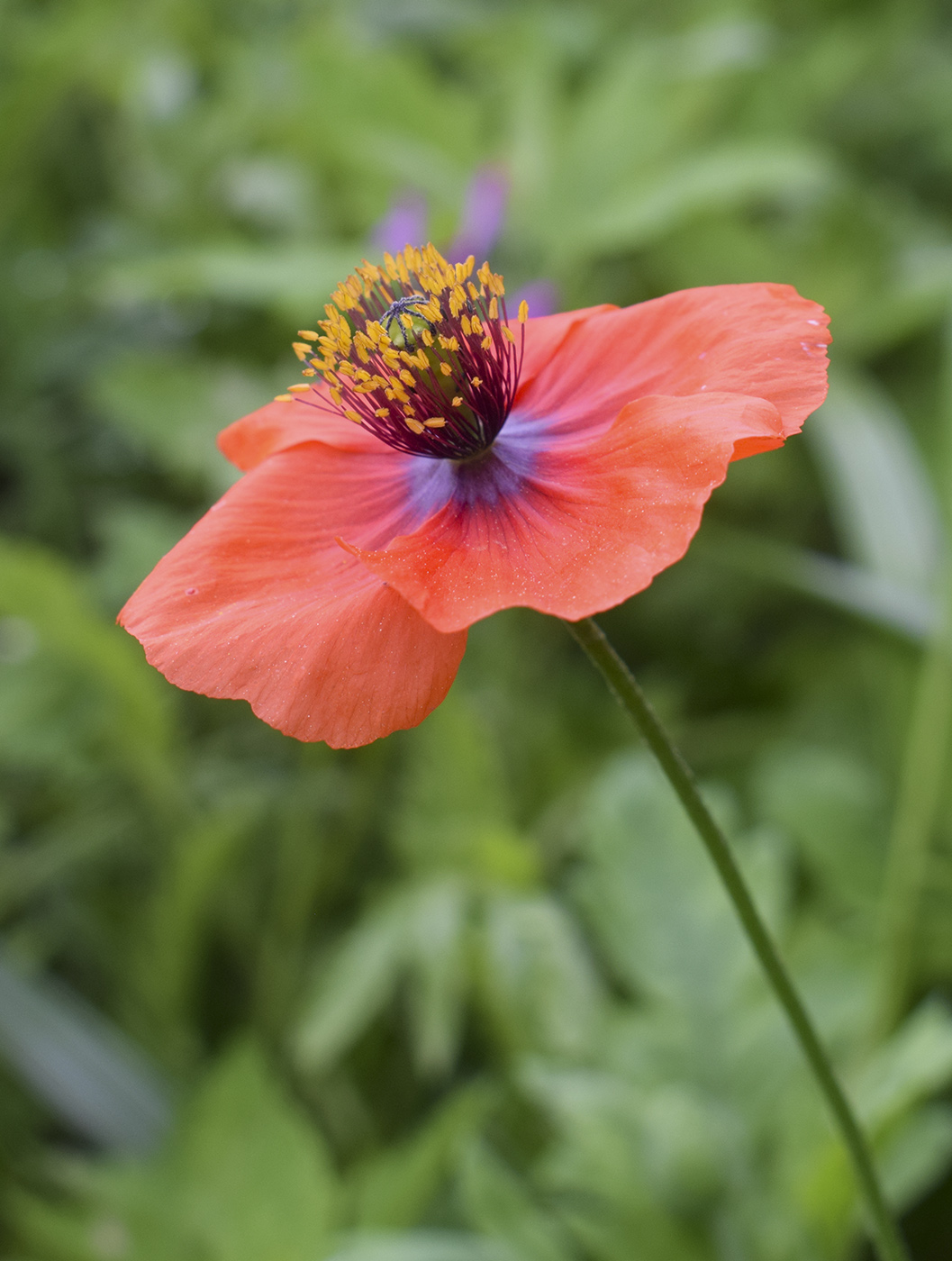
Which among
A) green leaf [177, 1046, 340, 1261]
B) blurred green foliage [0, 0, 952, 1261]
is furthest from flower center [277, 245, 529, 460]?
green leaf [177, 1046, 340, 1261]

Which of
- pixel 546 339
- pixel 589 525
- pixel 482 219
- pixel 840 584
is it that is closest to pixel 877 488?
pixel 840 584

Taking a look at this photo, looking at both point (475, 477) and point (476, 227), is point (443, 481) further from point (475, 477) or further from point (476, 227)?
point (476, 227)

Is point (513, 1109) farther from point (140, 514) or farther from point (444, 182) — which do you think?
point (444, 182)

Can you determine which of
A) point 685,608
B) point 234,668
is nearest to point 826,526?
point 685,608

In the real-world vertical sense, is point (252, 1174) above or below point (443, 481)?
below

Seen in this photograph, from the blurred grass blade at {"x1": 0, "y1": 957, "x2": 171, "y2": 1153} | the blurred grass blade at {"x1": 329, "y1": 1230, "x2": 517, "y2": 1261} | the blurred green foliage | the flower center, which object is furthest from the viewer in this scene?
the blurred grass blade at {"x1": 0, "y1": 957, "x2": 171, "y2": 1153}

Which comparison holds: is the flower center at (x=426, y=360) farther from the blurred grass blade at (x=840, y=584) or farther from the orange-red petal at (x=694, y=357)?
Answer: the blurred grass blade at (x=840, y=584)

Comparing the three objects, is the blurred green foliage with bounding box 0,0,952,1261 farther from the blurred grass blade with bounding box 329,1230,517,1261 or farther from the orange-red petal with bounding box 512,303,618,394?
the orange-red petal with bounding box 512,303,618,394
